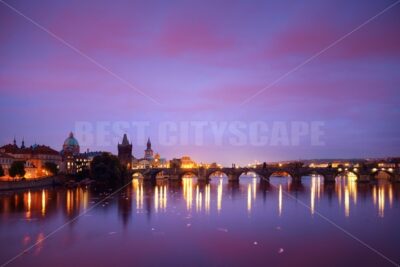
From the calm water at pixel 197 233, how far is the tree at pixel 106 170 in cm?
2079

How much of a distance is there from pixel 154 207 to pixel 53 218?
990cm

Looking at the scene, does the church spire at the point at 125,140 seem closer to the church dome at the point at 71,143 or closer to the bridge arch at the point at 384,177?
the church dome at the point at 71,143

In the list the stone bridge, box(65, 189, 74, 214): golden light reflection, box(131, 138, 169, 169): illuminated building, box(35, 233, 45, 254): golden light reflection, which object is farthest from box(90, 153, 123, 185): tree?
box(131, 138, 169, 169): illuminated building

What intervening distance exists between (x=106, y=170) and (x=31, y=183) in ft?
37.9

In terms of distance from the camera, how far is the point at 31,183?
183 ft

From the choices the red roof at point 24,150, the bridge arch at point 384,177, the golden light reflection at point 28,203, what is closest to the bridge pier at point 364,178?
the bridge arch at point 384,177

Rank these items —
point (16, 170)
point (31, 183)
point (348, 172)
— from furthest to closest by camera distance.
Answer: point (348, 172) < point (16, 170) < point (31, 183)

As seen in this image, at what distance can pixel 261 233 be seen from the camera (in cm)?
2669

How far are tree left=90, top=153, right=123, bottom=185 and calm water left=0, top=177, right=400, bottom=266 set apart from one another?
68.2 feet

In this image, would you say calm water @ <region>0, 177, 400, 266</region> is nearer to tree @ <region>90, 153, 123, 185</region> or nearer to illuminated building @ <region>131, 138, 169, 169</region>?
tree @ <region>90, 153, 123, 185</region>

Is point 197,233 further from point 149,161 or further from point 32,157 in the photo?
point 149,161

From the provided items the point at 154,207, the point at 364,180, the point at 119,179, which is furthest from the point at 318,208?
the point at 364,180

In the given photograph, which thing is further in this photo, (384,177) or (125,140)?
(125,140)

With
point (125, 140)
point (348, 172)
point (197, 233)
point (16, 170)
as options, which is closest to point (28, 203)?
point (197, 233)
